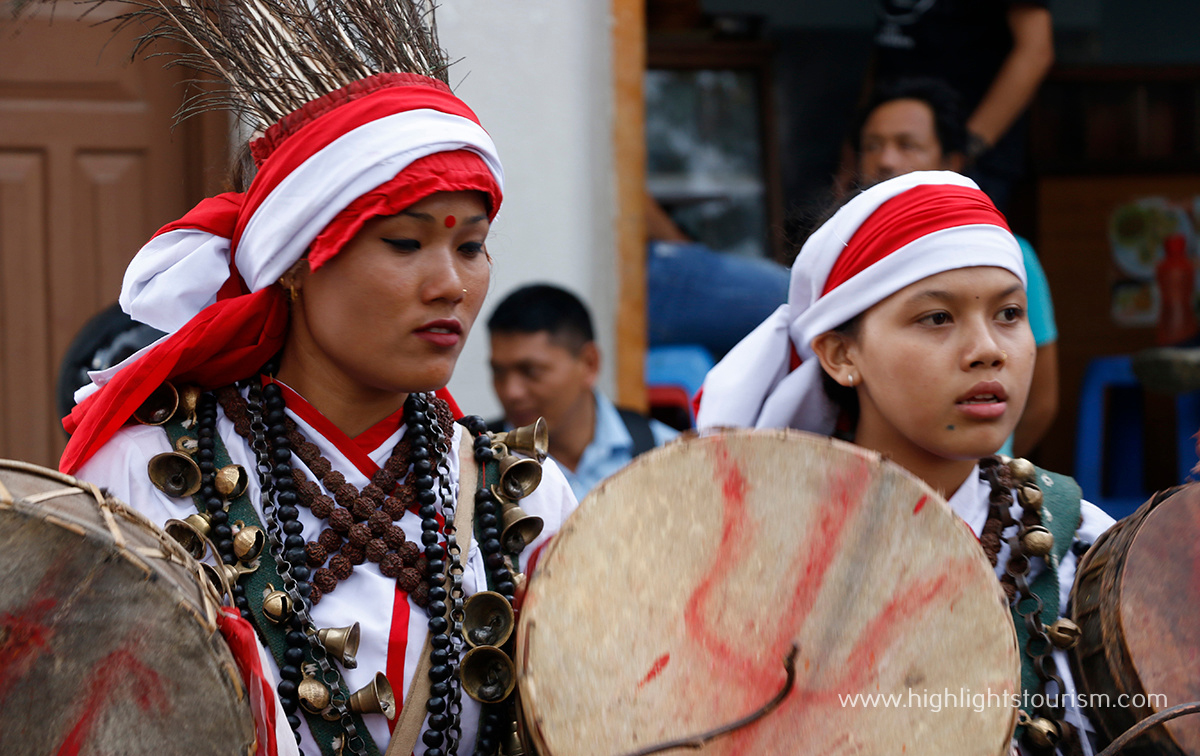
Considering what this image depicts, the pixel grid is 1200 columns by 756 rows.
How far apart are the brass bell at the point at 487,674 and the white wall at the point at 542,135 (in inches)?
94.3

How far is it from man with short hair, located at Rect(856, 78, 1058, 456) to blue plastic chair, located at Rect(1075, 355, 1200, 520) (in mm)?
1126

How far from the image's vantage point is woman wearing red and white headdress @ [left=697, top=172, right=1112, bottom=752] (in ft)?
5.73

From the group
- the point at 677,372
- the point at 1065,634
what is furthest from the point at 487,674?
the point at 677,372

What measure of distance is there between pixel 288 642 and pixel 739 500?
25.7 inches

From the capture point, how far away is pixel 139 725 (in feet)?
4.01

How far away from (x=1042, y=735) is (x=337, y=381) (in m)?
1.14

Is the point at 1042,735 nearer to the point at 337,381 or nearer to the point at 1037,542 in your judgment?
the point at 1037,542

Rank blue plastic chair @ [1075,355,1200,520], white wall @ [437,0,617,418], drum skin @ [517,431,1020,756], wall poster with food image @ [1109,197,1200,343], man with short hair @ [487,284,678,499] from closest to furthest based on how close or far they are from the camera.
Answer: drum skin @ [517,431,1020,756] → man with short hair @ [487,284,678,499] → white wall @ [437,0,617,418] → blue plastic chair @ [1075,355,1200,520] → wall poster with food image @ [1109,197,1200,343]

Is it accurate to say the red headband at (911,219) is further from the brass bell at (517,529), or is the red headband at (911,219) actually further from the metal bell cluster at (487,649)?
the metal bell cluster at (487,649)

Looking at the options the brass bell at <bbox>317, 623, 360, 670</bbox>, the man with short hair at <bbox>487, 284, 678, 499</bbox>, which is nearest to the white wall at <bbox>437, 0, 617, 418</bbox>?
the man with short hair at <bbox>487, 284, 678, 499</bbox>

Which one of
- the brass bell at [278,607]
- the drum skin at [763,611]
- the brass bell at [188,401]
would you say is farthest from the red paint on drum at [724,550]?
the brass bell at [188,401]

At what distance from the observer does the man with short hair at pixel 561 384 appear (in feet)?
12.3

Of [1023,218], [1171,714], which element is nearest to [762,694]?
[1171,714]

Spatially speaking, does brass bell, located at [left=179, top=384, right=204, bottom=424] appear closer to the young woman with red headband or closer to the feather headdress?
the young woman with red headband
